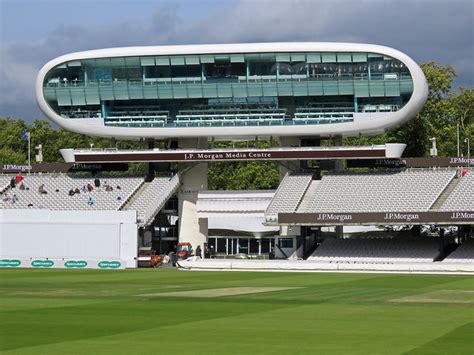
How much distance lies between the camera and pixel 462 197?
84250 millimetres

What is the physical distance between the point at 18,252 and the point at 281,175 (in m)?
28.0

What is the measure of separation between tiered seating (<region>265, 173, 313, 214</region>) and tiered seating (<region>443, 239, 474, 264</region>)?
45.4ft

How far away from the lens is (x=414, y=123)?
415 ft

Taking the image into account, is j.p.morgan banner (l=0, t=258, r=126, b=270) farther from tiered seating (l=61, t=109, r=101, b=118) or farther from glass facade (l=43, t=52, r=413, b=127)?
tiered seating (l=61, t=109, r=101, b=118)

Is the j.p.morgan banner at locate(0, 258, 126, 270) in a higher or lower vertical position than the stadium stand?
lower

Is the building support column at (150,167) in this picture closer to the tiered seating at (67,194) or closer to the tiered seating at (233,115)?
the tiered seating at (67,194)

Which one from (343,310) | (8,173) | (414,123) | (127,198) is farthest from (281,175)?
(343,310)

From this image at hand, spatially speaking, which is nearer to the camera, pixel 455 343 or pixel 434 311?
pixel 455 343

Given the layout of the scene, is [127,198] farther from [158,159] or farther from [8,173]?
[8,173]

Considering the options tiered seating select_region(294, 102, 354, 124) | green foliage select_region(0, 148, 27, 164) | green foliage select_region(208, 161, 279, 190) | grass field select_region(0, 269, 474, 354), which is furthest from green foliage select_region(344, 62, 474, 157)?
grass field select_region(0, 269, 474, 354)

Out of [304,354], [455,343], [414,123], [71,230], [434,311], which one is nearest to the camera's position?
[304,354]

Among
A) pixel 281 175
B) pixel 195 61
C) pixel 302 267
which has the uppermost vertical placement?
pixel 195 61

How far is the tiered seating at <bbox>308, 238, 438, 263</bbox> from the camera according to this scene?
82.2 metres

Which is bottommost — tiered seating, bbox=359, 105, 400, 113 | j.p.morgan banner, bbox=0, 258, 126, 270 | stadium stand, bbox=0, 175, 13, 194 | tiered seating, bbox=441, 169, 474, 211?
j.p.morgan banner, bbox=0, 258, 126, 270
